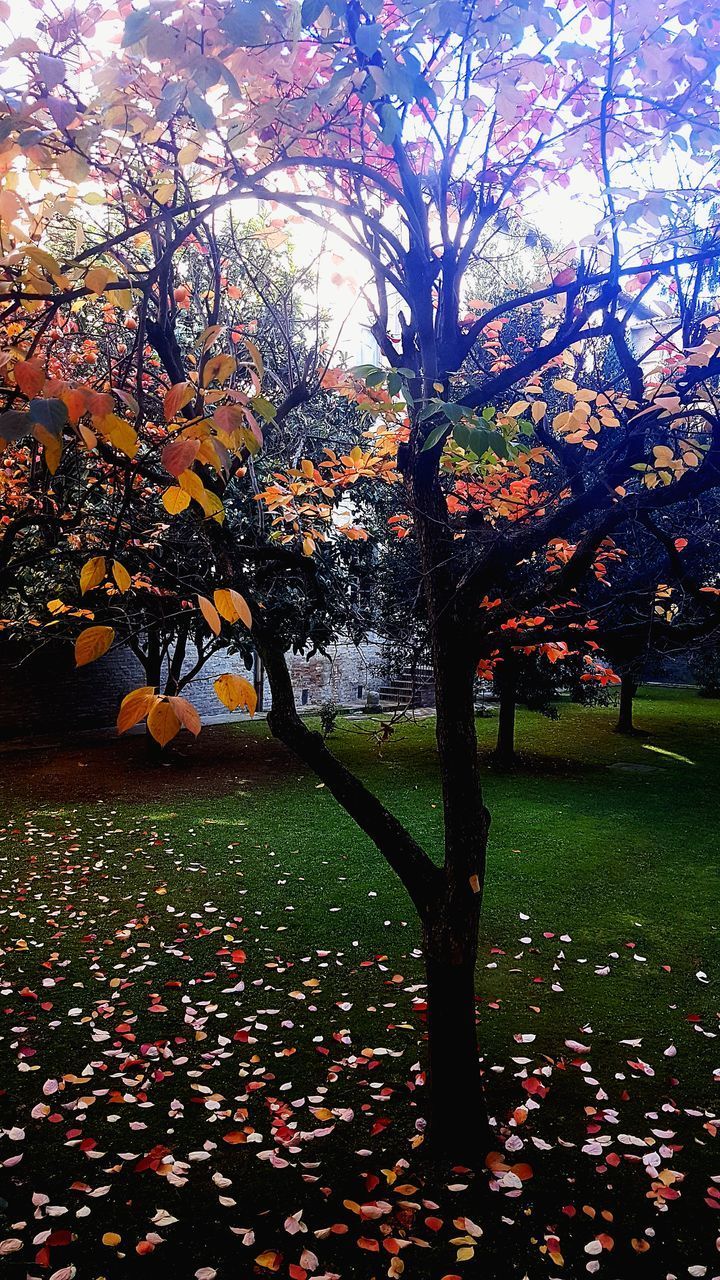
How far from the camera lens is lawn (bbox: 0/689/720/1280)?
2.68 meters

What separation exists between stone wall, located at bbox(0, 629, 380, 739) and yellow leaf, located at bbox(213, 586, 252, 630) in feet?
34.3

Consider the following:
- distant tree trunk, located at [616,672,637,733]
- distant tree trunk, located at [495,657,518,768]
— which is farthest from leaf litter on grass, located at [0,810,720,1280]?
distant tree trunk, located at [616,672,637,733]

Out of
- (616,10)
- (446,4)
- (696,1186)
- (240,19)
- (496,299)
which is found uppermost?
(496,299)

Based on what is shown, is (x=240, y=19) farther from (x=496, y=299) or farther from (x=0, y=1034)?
(x=496, y=299)

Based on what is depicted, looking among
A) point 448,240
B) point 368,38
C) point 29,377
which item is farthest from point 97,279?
point 448,240

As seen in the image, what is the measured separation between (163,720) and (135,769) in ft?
34.0

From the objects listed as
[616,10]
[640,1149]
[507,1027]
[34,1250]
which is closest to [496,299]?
[616,10]

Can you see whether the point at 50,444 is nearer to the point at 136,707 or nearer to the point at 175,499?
the point at 175,499

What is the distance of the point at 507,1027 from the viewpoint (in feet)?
13.7

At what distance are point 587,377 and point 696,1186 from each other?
5.27 m

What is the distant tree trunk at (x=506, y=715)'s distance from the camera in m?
10.7

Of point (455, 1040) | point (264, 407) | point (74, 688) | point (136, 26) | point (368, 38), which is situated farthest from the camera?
point (74, 688)

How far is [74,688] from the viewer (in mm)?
14773

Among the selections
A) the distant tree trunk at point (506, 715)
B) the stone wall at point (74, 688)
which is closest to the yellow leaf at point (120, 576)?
the distant tree trunk at point (506, 715)
